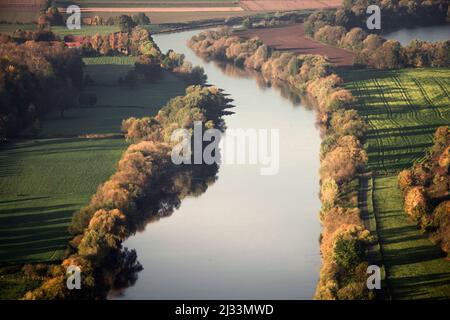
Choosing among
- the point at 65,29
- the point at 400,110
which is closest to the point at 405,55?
the point at 400,110

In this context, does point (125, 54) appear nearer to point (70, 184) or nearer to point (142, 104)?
point (142, 104)

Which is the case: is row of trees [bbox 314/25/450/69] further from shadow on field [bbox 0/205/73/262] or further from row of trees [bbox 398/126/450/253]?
shadow on field [bbox 0/205/73/262]

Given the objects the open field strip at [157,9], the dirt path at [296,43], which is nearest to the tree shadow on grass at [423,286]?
the dirt path at [296,43]

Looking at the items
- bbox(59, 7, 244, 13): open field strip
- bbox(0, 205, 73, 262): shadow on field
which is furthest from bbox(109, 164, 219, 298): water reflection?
bbox(59, 7, 244, 13): open field strip

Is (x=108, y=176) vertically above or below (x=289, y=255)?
above

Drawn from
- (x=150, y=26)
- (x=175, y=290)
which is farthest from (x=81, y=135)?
(x=150, y=26)

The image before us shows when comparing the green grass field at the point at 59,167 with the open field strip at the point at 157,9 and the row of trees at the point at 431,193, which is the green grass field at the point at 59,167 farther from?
the open field strip at the point at 157,9
